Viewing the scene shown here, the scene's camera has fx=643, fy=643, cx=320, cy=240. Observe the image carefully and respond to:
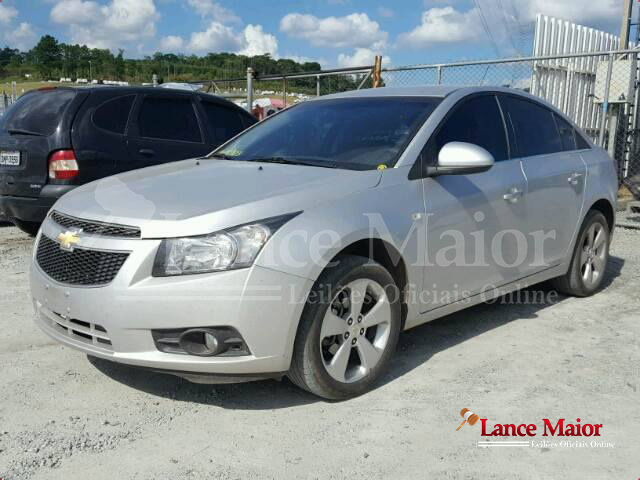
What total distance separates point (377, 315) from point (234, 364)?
0.89 m

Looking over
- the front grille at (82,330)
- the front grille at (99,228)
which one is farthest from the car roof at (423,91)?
the front grille at (82,330)

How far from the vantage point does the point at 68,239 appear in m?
3.19

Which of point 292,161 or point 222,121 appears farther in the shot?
point 222,121

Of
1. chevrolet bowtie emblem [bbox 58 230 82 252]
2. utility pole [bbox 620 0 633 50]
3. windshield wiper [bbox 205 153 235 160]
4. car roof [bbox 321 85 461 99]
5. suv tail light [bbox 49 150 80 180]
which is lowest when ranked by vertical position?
chevrolet bowtie emblem [bbox 58 230 82 252]

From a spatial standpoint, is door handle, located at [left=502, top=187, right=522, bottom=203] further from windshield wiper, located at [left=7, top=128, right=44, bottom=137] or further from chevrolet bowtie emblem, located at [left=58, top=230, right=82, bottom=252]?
windshield wiper, located at [left=7, top=128, right=44, bottom=137]

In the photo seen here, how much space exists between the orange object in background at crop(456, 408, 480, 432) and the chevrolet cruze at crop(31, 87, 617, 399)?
0.51 meters

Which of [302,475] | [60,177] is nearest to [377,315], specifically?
[302,475]

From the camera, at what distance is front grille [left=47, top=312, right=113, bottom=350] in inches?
120

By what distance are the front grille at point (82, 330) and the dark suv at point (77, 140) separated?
2968 millimetres

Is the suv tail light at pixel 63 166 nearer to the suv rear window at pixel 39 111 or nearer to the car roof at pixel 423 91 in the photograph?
the suv rear window at pixel 39 111

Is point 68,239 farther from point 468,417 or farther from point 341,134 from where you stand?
point 468,417

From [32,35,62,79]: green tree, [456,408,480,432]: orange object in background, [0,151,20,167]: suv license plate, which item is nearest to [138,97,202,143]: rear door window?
[0,151,20,167]: suv license plate

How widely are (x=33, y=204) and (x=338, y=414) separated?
4.18m

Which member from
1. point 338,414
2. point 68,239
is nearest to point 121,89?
point 68,239
